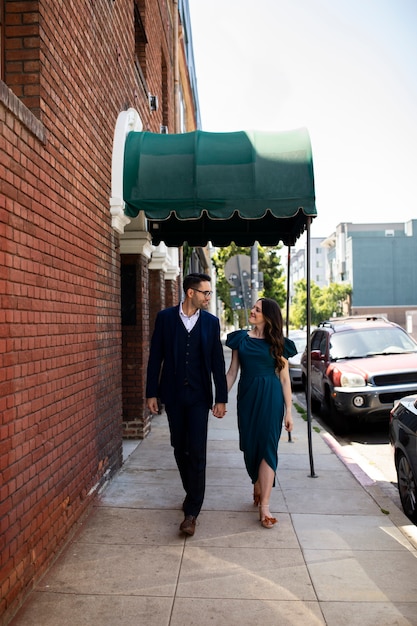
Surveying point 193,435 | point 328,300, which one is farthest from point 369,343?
point 328,300

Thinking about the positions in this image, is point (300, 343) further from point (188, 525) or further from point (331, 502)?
point (188, 525)

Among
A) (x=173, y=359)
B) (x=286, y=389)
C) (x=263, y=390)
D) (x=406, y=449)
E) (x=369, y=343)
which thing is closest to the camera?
(x=173, y=359)

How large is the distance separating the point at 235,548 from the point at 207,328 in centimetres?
166

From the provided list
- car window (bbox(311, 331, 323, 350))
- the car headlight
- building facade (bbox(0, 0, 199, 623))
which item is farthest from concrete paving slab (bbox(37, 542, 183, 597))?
car window (bbox(311, 331, 323, 350))

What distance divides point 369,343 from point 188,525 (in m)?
7.02

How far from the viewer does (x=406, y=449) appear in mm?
5312

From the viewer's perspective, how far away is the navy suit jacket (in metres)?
4.78

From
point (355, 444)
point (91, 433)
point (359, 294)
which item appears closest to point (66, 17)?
point (91, 433)

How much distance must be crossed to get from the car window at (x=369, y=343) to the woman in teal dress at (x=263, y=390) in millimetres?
5628

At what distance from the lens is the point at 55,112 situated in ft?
13.8

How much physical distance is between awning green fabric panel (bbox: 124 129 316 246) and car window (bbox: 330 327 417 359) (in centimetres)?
494

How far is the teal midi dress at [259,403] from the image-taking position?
4.98m

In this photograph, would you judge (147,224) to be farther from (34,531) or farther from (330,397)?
(34,531)

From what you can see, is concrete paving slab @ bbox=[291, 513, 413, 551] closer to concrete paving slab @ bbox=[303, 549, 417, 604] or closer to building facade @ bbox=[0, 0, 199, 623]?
concrete paving slab @ bbox=[303, 549, 417, 604]
